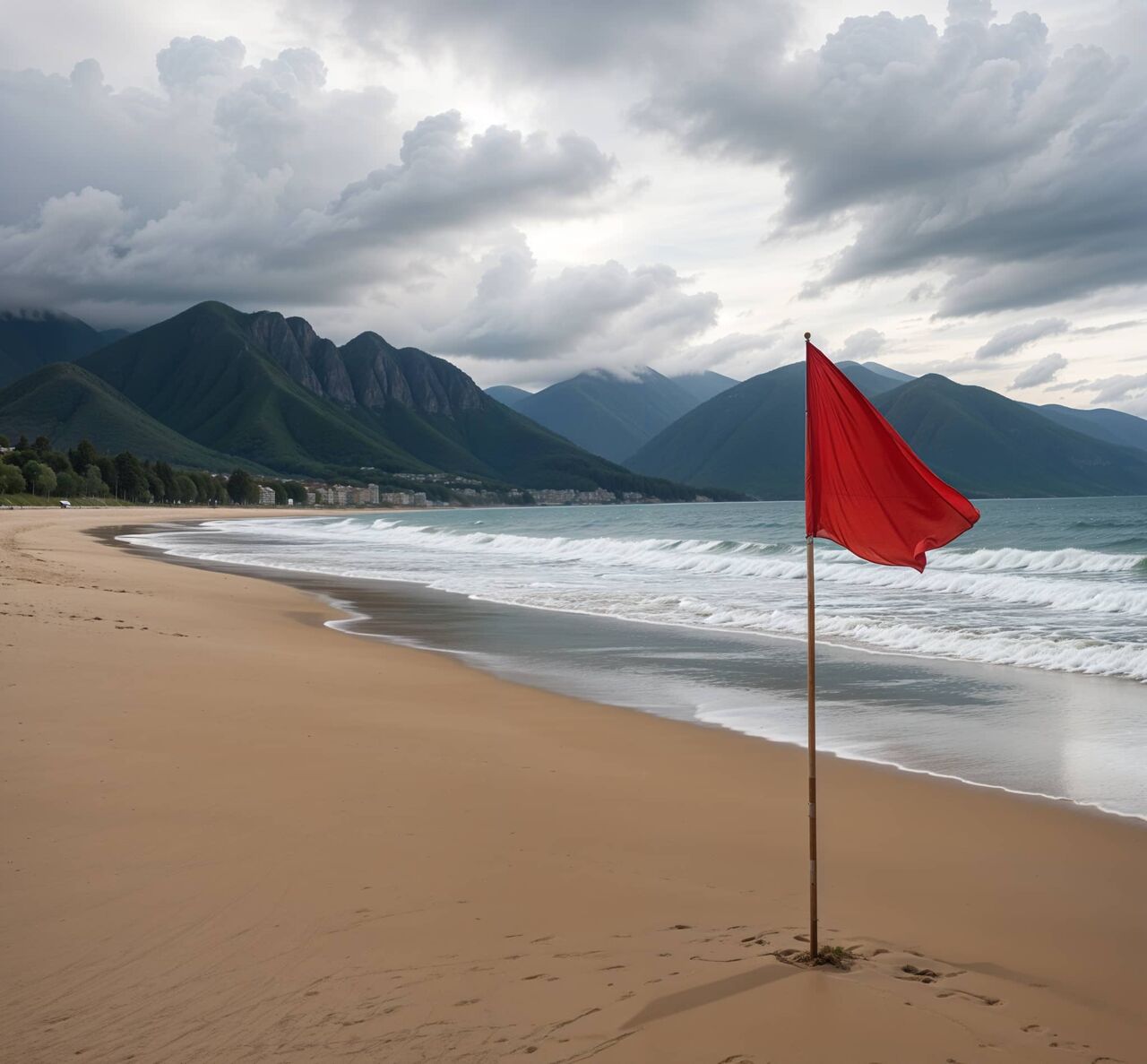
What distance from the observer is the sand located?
3.71 meters

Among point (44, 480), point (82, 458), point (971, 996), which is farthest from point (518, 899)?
point (82, 458)

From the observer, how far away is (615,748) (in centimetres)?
884

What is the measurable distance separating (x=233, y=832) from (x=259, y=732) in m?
2.83

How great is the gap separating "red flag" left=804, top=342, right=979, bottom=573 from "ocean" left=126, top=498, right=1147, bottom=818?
12.5 feet

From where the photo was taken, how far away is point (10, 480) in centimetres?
10619

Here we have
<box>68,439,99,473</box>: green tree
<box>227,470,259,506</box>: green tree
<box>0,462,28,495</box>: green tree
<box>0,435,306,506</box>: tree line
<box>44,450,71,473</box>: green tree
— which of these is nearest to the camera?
<box>0,462,28,495</box>: green tree

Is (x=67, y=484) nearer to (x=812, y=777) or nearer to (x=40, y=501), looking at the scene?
(x=40, y=501)

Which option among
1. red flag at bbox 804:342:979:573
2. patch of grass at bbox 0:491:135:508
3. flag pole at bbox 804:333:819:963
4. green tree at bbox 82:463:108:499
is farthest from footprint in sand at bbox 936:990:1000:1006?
green tree at bbox 82:463:108:499

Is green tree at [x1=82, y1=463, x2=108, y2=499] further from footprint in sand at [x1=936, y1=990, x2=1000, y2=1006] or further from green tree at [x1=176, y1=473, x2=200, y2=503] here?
footprint in sand at [x1=936, y1=990, x2=1000, y2=1006]

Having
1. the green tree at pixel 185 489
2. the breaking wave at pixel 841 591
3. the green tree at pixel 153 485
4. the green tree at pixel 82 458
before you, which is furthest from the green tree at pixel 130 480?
the breaking wave at pixel 841 591

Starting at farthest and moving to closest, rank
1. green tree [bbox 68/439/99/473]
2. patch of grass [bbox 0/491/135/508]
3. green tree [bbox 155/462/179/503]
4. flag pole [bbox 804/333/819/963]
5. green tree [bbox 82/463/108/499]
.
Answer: green tree [bbox 155/462/179/503]
green tree [bbox 68/439/99/473]
green tree [bbox 82/463/108/499]
patch of grass [bbox 0/491/135/508]
flag pole [bbox 804/333/819/963]

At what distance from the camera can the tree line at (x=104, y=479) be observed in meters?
115

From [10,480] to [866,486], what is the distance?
12202 centimetres

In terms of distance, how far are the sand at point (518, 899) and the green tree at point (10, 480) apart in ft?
372
